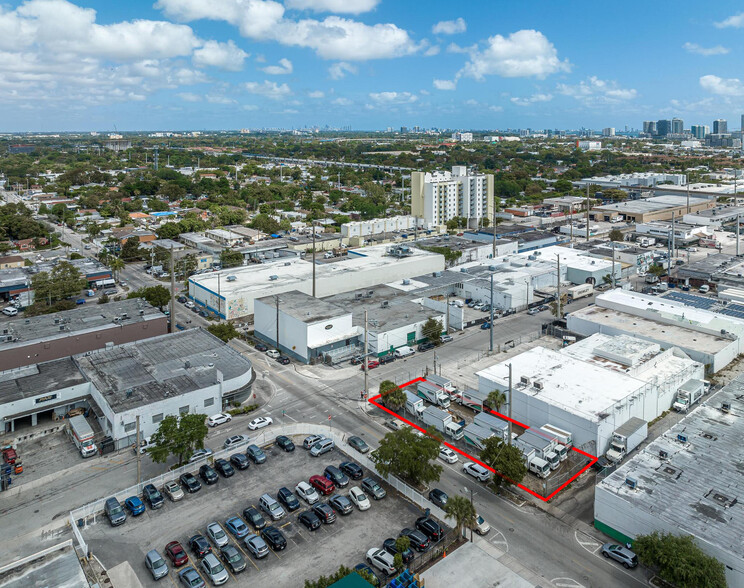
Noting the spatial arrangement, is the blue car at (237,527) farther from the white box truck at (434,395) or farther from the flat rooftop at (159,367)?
the white box truck at (434,395)

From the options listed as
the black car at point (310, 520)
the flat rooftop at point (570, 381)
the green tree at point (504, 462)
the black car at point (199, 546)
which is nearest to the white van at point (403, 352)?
the flat rooftop at point (570, 381)

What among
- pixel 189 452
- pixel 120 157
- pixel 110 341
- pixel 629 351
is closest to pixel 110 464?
pixel 189 452

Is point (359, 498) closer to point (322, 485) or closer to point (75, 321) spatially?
point (322, 485)

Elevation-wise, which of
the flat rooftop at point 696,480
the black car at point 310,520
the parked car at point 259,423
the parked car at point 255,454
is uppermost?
the flat rooftop at point 696,480

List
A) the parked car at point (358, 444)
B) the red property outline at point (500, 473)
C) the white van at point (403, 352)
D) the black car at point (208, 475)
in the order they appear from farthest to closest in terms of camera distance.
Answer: the white van at point (403, 352), the parked car at point (358, 444), the black car at point (208, 475), the red property outline at point (500, 473)

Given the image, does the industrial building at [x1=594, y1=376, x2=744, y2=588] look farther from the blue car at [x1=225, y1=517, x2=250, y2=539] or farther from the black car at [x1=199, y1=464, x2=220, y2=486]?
the black car at [x1=199, y1=464, x2=220, y2=486]

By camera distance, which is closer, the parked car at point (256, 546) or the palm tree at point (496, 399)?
the parked car at point (256, 546)
